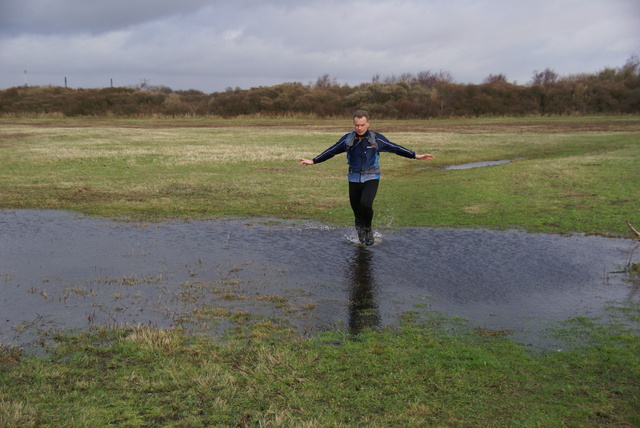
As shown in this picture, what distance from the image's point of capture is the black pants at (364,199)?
1055 cm

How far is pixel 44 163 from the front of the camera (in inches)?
905

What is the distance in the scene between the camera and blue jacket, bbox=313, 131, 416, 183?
1034cm

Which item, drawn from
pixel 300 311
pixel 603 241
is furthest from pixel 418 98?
pixel 300 311

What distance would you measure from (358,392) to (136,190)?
13714 millimetres

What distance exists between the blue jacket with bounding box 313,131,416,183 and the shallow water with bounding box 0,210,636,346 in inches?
52.0

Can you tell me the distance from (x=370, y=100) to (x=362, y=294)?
2758 inches

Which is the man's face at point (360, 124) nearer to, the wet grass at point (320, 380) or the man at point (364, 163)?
the man at point (364, 163)

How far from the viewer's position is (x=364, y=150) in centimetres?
1041

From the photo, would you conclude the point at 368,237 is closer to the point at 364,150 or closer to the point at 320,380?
the point at 364,150

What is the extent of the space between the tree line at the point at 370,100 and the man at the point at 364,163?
5718 cm

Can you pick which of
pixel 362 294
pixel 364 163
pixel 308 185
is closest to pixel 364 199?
pixel 364 163

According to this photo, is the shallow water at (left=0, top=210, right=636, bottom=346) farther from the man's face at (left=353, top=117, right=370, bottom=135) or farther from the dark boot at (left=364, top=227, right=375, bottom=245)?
the man's face at (left=353, top=117, right=370, bottom=135)

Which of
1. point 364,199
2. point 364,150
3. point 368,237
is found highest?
point 364,150

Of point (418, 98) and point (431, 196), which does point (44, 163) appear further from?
point (418, 98)
